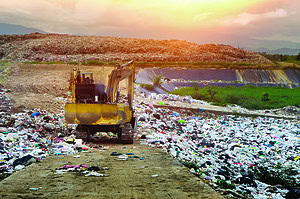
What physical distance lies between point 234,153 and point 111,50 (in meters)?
52.0

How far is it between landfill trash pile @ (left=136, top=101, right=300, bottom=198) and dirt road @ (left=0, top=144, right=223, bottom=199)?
88 cm

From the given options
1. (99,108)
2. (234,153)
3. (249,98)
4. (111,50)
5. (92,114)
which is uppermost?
(111,50)

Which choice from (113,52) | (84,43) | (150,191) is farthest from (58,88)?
(84,43)

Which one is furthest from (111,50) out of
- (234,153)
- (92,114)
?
(92,114)

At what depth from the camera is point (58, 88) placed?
24.7 meters

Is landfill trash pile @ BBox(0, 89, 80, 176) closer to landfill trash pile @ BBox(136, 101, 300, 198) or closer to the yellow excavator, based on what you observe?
the yellow excavator

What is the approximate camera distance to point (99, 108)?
928 cm

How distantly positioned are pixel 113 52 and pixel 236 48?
25.0 m

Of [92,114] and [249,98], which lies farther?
[249,98]

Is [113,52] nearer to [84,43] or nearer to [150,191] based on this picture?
[84,43]

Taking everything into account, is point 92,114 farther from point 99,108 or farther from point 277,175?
point 277,175

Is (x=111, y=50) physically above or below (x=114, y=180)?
above

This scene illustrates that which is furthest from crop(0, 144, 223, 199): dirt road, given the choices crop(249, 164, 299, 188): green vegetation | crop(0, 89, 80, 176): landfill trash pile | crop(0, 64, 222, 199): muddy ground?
crop(249, 164, 299, 188): green vegetation

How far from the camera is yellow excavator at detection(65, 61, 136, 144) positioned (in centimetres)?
930
